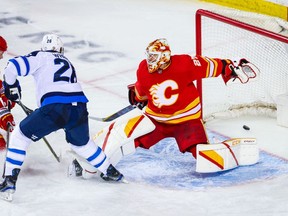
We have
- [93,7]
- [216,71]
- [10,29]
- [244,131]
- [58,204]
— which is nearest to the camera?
[58,204]

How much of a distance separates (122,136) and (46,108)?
464 millimetres

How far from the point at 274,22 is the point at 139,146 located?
1.58 metres

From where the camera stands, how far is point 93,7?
6.98 m

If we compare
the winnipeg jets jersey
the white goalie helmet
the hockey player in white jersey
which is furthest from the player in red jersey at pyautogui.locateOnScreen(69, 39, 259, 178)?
the winnipeg jets jersey

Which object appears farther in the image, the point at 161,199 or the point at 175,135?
the point at 175,135

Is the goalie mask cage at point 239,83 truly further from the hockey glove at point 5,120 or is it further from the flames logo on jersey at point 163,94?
the hockey glove at point 5,120

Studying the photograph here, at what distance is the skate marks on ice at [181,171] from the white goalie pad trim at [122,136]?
0.38ft

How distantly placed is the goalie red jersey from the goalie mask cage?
53 cm

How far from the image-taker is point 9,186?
365 cm

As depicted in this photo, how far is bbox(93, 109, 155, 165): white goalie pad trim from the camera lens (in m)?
3.94

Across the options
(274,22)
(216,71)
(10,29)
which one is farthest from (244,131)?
(10,29)

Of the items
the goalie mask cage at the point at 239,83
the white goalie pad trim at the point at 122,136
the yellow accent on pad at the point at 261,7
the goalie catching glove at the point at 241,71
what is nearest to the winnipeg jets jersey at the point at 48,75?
the white goalie pad trim at the point at 122,136

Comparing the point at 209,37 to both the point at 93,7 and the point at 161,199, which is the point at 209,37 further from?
the point at 93,7

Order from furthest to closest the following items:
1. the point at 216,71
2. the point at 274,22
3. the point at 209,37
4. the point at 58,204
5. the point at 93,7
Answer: the point at 93,7
the point at 274,22
the point at 209,37
the point at 216,71
the point at 58,204
